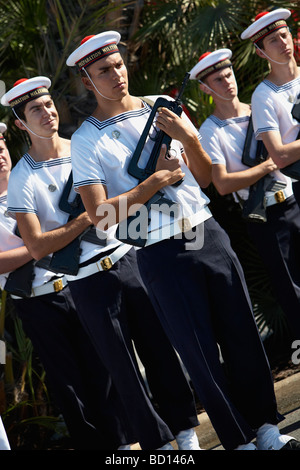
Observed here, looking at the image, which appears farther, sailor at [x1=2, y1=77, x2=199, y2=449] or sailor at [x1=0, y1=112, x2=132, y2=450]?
sailor at [x1=0, y1=112, x2=132, y2=450]

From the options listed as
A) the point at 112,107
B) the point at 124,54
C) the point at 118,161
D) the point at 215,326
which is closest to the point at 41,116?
the point at 112,107

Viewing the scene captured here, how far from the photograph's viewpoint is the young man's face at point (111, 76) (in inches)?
140

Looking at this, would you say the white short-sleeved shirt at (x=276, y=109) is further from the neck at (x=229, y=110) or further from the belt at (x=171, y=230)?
the belt at (x=171, y=230)

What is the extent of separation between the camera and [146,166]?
11.4ft

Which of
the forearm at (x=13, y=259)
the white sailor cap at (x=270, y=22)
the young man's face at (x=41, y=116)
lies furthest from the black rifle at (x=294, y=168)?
the forearm at (x=13, y=259)

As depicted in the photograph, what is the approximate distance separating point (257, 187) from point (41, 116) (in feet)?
3.87

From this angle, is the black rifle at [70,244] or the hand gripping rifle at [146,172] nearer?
the hand gripping rifle at [146,172]

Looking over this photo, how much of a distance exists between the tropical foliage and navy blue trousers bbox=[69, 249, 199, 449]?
54.4 inches

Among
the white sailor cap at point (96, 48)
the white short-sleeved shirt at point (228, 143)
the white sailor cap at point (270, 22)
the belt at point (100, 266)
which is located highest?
the white sailor cap at point (96, 48)

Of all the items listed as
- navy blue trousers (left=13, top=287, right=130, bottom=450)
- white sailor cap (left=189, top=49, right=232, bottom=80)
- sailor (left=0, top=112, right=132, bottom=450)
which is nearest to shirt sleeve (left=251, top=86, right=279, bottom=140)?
white sailor cap (left=189, top=49, right=232, bottom=80)

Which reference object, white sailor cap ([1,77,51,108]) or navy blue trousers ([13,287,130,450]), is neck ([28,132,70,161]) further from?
navy blue trousers ([13,287,130,450])

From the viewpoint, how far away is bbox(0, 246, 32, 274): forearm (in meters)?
4.20

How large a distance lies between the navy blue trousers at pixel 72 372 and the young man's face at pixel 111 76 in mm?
1144

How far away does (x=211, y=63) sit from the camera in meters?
4.50
